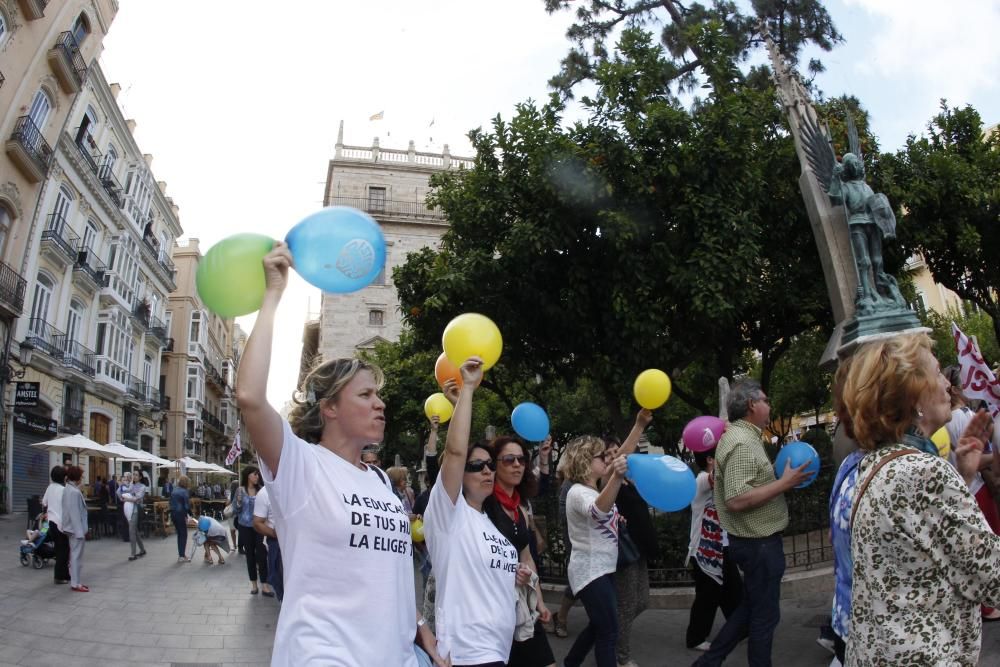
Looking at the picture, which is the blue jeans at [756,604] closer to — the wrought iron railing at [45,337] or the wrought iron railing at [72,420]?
the wrought iron railing at [45,337]

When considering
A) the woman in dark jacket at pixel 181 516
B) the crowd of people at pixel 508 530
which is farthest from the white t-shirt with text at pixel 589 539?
the woman in dark jacket at pixel 181 516

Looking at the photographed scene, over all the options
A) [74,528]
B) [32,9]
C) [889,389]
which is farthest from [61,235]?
[889,389]

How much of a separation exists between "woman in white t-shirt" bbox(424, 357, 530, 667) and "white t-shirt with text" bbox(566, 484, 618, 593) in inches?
39.7

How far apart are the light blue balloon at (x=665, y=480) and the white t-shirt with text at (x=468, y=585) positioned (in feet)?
4.44

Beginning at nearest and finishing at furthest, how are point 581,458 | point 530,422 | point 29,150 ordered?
point 581,458
point 530,422
point 29,150

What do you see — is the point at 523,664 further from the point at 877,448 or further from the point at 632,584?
the point at 877,448

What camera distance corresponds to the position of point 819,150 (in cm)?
852

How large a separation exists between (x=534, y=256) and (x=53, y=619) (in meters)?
7.84

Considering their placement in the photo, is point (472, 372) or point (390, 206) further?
point (390, 206)

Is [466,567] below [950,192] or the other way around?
below

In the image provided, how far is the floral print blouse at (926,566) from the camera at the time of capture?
5.90 ft

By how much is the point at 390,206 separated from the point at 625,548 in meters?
36.8

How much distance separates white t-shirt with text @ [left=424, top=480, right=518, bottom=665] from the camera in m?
2.95

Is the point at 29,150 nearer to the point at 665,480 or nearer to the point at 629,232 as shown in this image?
the point at 629,232
